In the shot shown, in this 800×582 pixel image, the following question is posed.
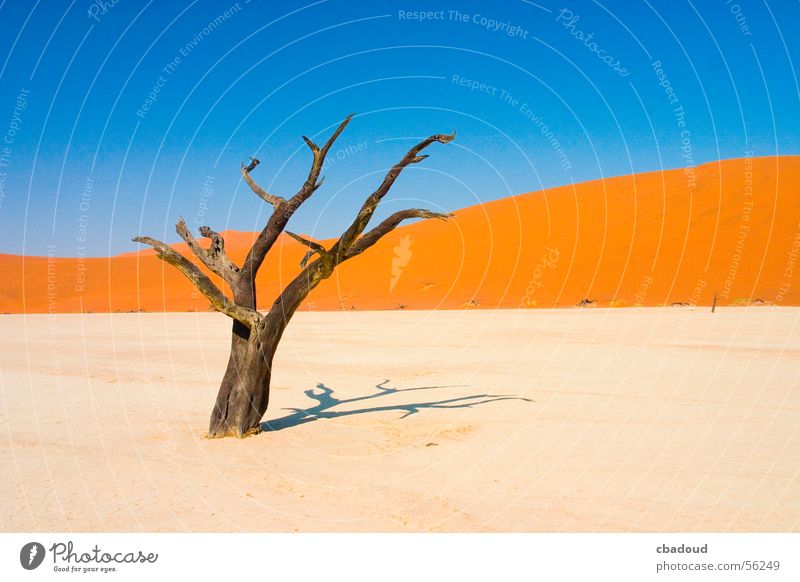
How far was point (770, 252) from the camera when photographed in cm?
4497

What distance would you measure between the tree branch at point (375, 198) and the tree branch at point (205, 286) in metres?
1.49

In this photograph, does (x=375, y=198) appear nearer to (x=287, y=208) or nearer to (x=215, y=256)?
(x=287, y=208)

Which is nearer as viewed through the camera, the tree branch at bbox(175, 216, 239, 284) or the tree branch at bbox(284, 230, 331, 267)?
the tree branch at bbox(284, 230, 331, 267)

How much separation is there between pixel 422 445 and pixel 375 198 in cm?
343

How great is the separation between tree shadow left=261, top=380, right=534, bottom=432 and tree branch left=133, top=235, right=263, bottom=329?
1.91m

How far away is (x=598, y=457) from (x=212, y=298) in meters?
5.28

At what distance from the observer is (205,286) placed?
877 cm

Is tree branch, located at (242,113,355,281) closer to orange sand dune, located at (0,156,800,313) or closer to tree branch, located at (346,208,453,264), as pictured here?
tree branch, located at (346,208,453,264)

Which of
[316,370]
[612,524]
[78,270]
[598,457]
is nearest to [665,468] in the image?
[598,457]

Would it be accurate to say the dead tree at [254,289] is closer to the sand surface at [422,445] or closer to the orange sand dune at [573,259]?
the sand surface at [422,445]

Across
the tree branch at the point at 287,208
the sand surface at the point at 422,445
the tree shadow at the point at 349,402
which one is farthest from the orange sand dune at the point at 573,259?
the tree branch at the point at 287,208

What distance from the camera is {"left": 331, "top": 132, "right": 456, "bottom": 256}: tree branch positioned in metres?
9.05

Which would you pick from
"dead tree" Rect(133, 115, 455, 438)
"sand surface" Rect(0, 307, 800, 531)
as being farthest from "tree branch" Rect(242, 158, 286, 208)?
"sand surface" Rect(0, 307, 800, 531)

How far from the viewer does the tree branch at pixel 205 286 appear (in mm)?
8680
